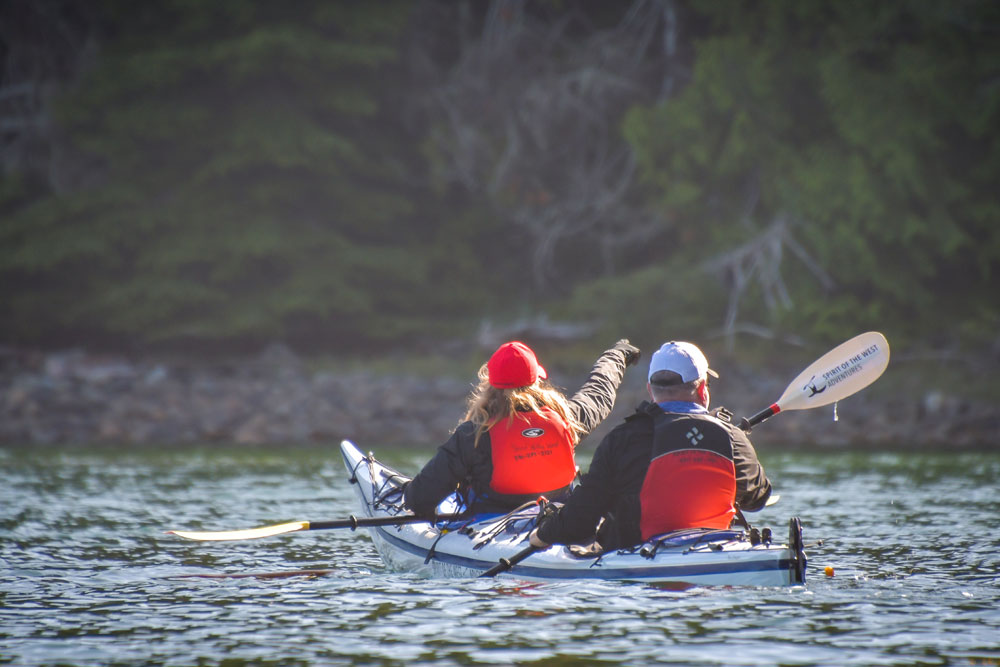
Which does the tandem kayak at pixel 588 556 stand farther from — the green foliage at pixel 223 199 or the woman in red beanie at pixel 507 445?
the green foliage at pixel 223 199

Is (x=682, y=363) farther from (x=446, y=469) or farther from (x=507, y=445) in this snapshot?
(x=446, y=469)

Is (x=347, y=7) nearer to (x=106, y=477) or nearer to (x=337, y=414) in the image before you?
(x=337, y=414)

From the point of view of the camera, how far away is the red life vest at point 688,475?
18.4ft

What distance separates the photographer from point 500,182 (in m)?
22.6

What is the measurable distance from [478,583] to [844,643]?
208 cm

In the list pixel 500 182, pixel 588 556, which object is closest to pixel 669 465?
pixel 588 556

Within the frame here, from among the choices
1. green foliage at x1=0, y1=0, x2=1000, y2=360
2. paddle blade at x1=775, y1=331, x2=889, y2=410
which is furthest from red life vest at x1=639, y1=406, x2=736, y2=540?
green foliage at x1=0, y1=0, x2=1000, y2=360

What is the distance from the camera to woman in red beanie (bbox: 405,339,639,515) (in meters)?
6.30

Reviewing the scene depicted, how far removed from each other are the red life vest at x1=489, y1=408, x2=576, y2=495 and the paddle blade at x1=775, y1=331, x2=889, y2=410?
1756mm

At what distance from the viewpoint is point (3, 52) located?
25.9 m

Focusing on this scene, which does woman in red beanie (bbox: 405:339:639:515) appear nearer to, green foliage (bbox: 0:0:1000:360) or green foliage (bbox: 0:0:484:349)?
green foliage (bbox: 0:0:1000:360)

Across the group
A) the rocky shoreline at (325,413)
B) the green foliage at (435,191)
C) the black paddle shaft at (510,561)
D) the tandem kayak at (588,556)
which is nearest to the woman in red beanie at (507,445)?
the tandem kayak at (588,556)

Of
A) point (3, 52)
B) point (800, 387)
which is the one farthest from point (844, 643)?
point (3, 52)

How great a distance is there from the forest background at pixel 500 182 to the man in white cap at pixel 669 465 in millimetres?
12325
